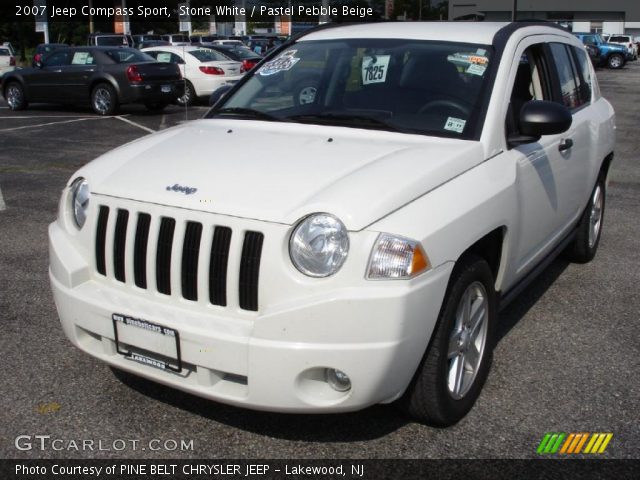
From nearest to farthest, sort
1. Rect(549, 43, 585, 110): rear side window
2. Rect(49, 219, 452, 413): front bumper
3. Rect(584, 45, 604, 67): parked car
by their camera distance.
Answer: Rect(49, 219, 452, 413): front bumper
Rect(549, 43, 585, 110): rear side window
Rect(584, 45, 604, 67): parked car

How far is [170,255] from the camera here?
10.00 ft

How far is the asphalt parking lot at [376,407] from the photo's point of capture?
3.21 metres

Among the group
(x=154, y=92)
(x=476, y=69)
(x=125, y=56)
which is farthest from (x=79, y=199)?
(x=125, y=56)

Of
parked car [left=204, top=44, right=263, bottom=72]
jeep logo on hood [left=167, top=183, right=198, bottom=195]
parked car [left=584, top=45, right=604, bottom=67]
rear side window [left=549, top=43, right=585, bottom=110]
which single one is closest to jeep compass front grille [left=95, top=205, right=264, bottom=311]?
jeep logo on hood [left=167, top=183, right=198, bottom=195]

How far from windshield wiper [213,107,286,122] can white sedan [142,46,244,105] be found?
1383 centimetres

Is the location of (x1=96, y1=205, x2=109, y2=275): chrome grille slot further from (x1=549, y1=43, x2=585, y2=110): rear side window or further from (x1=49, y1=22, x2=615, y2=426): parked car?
(x1=549, y1=43, x2=585, y2=110): rear side window

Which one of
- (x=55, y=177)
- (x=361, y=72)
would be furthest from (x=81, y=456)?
(x=55, y=177)

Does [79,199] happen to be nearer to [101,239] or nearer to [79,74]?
[101,239]

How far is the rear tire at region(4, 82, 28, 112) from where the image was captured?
1824cm

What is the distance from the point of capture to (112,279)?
325 centimetres

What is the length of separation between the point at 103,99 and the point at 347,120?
46.7 ft

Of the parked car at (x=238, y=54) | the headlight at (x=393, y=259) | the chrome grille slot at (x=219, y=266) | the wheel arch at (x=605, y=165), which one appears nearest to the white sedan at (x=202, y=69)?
the parked car at (x=238, y=54)

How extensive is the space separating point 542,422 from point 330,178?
1.49 metres

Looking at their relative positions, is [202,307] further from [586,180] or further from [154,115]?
[154,115]
